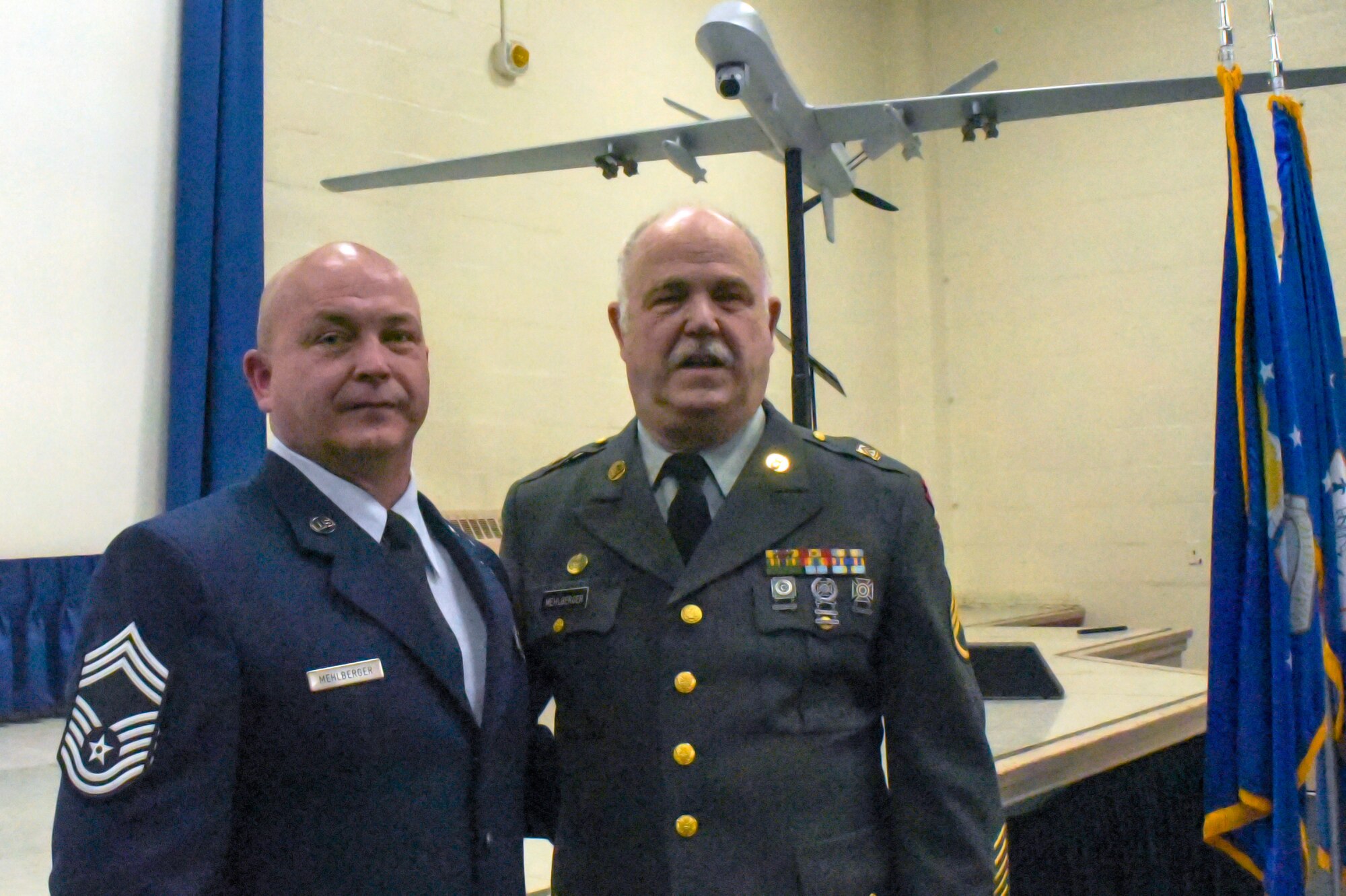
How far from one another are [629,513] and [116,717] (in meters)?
0.52

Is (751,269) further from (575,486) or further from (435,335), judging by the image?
(435,335)

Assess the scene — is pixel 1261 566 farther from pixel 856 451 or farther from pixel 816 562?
pixel 816 562

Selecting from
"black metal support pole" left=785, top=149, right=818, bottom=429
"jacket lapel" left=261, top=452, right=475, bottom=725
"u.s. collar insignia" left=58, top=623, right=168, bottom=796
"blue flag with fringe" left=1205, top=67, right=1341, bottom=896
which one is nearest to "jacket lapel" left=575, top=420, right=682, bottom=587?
"jacket lapel" left=261, top=452, right=475, bottom=725

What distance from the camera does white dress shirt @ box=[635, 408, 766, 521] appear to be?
1.12m

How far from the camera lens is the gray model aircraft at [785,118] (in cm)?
200

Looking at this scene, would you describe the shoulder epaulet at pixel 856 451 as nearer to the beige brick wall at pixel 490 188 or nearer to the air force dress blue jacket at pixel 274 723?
the air force dress blue jacket at pixel 274 723

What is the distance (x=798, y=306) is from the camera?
2.21m

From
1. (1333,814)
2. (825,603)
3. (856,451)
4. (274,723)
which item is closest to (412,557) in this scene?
(274,723)

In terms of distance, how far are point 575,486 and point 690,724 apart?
1.01ft

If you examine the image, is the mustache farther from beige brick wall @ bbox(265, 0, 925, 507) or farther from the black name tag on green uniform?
beige brick wall @ bbox(265, 0, 925, 507)

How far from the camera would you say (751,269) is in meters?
1.12

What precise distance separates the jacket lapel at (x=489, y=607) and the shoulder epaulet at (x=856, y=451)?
38 centimetres

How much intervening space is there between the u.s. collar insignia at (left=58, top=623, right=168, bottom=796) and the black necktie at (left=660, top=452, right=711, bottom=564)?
50 cm

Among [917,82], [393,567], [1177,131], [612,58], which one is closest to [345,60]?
[612,58]
